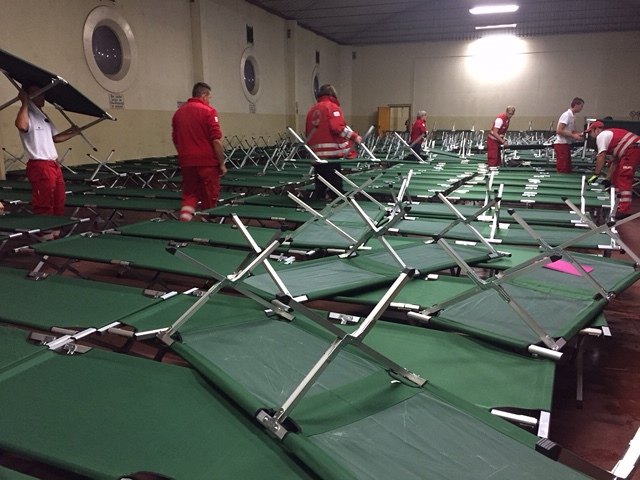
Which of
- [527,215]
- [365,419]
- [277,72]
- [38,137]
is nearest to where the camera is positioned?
[365,419]

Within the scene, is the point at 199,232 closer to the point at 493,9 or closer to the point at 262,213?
the point at 262,213

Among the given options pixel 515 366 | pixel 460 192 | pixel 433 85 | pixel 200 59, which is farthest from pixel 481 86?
pixel 515 366

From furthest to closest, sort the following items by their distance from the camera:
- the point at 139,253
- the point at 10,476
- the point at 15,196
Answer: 1. the point at 15,196
2. the point at 139,253
3. the point at 10,476

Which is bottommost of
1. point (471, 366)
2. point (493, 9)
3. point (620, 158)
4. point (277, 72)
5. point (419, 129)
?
point (471, 366)

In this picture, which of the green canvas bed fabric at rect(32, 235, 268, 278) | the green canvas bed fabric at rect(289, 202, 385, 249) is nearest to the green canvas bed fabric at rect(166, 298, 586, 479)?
the green canvas bed fabric at rect(32, 235, 268, 278)

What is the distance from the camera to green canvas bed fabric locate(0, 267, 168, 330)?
2.07 m

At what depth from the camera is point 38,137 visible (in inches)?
156

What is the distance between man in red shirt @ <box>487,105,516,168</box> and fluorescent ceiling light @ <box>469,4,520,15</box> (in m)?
5.31

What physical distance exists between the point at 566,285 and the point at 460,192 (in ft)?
9.53

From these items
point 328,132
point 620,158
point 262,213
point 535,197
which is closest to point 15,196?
point 262,213

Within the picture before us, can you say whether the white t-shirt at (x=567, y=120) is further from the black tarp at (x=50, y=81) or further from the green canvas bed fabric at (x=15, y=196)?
the green canvas bed fabric at (x=15, y=196)

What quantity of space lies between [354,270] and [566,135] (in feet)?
17.7

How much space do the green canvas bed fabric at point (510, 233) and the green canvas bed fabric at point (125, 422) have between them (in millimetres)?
2417

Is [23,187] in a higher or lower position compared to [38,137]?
lower
